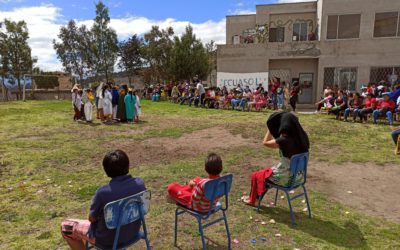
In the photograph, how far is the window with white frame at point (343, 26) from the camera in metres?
21.2

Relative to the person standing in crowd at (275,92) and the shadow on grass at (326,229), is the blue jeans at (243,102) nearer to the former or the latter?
the person standing in crowd at (275,92)

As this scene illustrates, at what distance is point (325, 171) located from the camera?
6.45 m

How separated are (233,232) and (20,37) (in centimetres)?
3159

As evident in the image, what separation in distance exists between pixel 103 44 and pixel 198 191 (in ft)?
100

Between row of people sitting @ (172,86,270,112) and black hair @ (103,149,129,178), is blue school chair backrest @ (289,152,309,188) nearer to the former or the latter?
black hair @ (103,149,129,178)

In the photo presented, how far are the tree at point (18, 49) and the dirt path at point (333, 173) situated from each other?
84.3 feet

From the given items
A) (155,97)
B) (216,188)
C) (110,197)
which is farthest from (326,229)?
(155,97)

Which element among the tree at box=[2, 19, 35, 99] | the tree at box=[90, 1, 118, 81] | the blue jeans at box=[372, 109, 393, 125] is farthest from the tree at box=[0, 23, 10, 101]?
the blue jeans at box=[372, 109, 393, 125]

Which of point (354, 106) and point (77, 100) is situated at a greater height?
point (77, 100)

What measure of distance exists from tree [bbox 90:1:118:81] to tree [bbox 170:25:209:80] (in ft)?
22.3

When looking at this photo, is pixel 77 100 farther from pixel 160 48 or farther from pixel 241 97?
pixel 160 48

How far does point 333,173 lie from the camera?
6320mm

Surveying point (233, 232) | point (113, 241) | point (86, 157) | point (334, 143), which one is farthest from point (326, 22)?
point (113, 241)

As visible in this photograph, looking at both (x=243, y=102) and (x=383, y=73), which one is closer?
(x=243, y=102)
